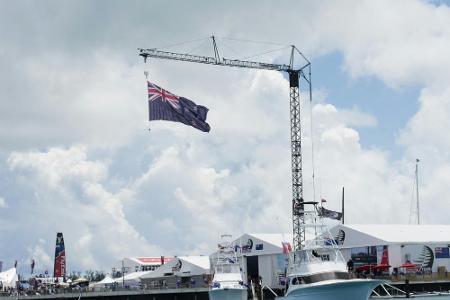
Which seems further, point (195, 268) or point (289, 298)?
point (195, 268)

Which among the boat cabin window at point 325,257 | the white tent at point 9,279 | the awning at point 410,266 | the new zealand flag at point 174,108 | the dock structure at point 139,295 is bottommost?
the dock structure at point 139,295

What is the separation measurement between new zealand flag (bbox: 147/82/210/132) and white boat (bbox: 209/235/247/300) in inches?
904

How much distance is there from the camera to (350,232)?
379 feet

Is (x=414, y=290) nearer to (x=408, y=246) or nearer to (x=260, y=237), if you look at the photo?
(x=408, y=246)

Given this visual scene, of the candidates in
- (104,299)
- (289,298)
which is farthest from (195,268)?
(289,298)

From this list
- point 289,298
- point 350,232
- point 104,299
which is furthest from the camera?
point 350,232

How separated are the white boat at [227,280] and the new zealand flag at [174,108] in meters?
23.0

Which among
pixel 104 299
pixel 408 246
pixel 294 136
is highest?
pixel 294 136

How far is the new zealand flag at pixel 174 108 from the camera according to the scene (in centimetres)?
7475

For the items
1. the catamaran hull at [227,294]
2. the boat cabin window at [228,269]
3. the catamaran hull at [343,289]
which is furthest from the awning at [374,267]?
the catamaran hull at [343,289]

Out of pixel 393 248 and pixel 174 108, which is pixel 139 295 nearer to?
pixel 393 248

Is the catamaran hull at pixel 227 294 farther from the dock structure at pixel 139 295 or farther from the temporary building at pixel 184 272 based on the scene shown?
the temporary building at pixel 184 272

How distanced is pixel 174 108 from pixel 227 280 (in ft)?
88.1

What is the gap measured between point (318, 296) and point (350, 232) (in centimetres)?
4899
